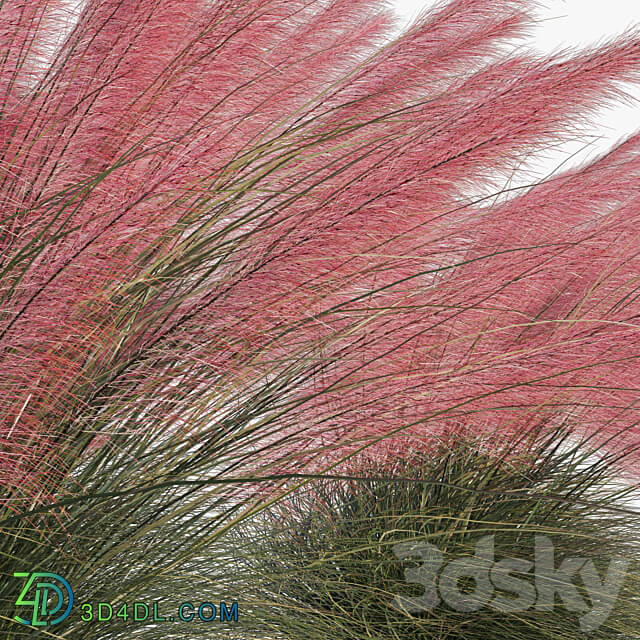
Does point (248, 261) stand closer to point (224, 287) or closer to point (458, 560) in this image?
point (224, 287)

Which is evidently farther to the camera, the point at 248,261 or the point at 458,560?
the point at 458,560

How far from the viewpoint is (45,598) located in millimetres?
1271

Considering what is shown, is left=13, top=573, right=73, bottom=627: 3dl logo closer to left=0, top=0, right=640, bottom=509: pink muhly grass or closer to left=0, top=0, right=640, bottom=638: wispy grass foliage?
left=0, top=0, right=640, bottom=638: wispy grass foliage

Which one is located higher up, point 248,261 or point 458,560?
point 248,261

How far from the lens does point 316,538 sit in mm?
1746

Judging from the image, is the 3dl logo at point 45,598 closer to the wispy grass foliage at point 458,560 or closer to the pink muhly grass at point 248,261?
the pink muhly grass at point 248,261

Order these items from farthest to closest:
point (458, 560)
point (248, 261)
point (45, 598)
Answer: point (458, 560), point (45, 598), point (248, 261)

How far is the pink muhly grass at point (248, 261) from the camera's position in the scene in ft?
3.72

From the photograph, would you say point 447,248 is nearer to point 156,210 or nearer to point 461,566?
point 156,210

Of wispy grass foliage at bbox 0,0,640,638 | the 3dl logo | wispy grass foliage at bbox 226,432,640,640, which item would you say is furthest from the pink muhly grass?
wispy grass foliage at bbox 226,432,640,640

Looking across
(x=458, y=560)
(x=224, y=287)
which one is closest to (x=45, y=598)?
(x=224, y=287)

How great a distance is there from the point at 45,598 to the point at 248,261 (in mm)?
622

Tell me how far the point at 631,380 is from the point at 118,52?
38.5 inches

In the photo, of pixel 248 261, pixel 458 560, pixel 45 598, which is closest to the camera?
pixel 248 261
